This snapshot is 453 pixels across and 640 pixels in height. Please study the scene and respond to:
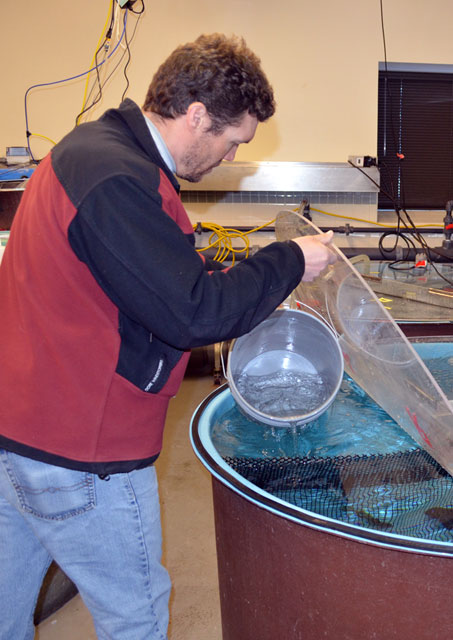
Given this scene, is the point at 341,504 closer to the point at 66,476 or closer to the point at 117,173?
the point at 66,476

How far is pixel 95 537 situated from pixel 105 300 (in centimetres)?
38

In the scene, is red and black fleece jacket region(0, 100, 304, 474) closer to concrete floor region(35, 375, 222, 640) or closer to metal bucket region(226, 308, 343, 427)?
metal bucket region(226, 308, 343, 427)

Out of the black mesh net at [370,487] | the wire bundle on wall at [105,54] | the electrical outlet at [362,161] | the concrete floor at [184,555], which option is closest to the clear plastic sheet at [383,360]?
the black mesh net at [370,487]

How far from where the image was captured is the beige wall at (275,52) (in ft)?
12.3

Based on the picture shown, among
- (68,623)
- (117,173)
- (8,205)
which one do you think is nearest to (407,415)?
(117,173)

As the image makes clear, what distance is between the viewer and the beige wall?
12.3ft

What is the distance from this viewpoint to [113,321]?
0.84 meters

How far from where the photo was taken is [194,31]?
3.80 meters

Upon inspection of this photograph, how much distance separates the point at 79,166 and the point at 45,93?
3459mm

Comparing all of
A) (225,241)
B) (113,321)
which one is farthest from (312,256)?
(225,241)

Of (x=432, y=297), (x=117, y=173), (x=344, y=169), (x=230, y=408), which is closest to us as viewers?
(x=117, y=173)

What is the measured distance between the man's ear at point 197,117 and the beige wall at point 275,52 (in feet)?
10.2

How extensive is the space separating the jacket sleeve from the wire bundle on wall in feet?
10.7

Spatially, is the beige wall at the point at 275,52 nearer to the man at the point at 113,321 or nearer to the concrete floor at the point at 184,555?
the concrete floor at the point at 184,555
